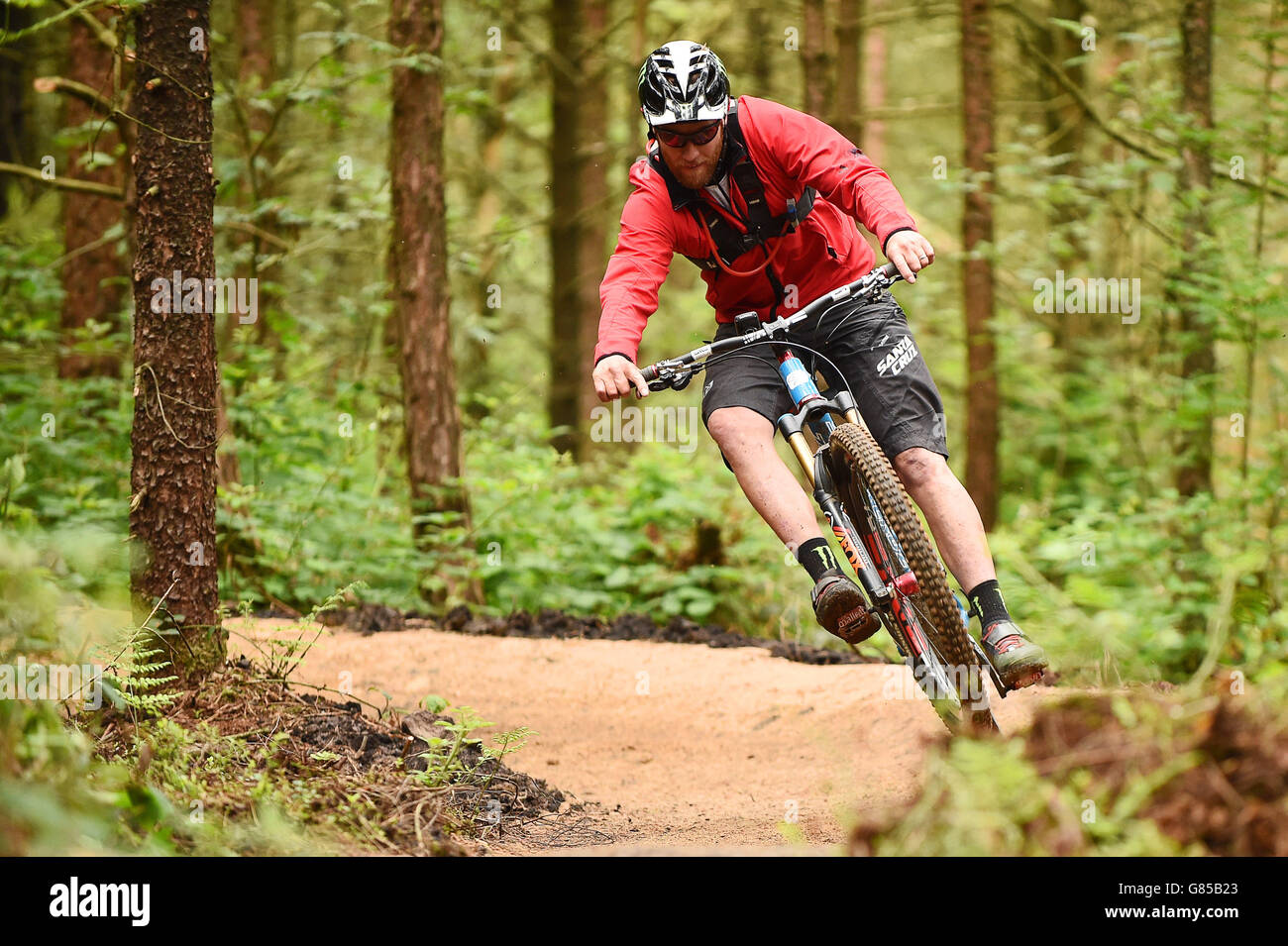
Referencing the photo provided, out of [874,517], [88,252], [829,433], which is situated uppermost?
[88,252]

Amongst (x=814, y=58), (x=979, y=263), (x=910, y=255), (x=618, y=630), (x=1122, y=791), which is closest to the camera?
(x=1122, y=791)

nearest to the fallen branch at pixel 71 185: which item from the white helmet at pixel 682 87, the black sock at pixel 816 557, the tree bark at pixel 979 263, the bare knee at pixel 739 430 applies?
the white helmet at pixel 682 87

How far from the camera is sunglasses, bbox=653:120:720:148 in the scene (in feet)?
13.8

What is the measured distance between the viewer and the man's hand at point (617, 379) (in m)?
3.92

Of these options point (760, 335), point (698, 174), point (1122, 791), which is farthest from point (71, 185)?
point (1122, 791)

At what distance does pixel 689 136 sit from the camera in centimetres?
421

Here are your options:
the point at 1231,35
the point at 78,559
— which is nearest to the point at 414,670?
the point at 78,559

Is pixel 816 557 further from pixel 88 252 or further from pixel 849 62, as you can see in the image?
pixel 849 62

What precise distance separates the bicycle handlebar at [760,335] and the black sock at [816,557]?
0.75 m

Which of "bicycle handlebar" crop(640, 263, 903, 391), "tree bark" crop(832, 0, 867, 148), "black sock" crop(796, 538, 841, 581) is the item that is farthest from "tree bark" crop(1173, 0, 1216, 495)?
"black sock" crop(796, 538, 841, 581)

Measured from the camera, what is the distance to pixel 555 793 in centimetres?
467

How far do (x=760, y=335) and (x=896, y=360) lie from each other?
57 centimetres

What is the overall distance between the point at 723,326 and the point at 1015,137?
1445cm

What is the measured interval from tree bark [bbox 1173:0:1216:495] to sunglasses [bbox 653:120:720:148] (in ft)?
21.8
